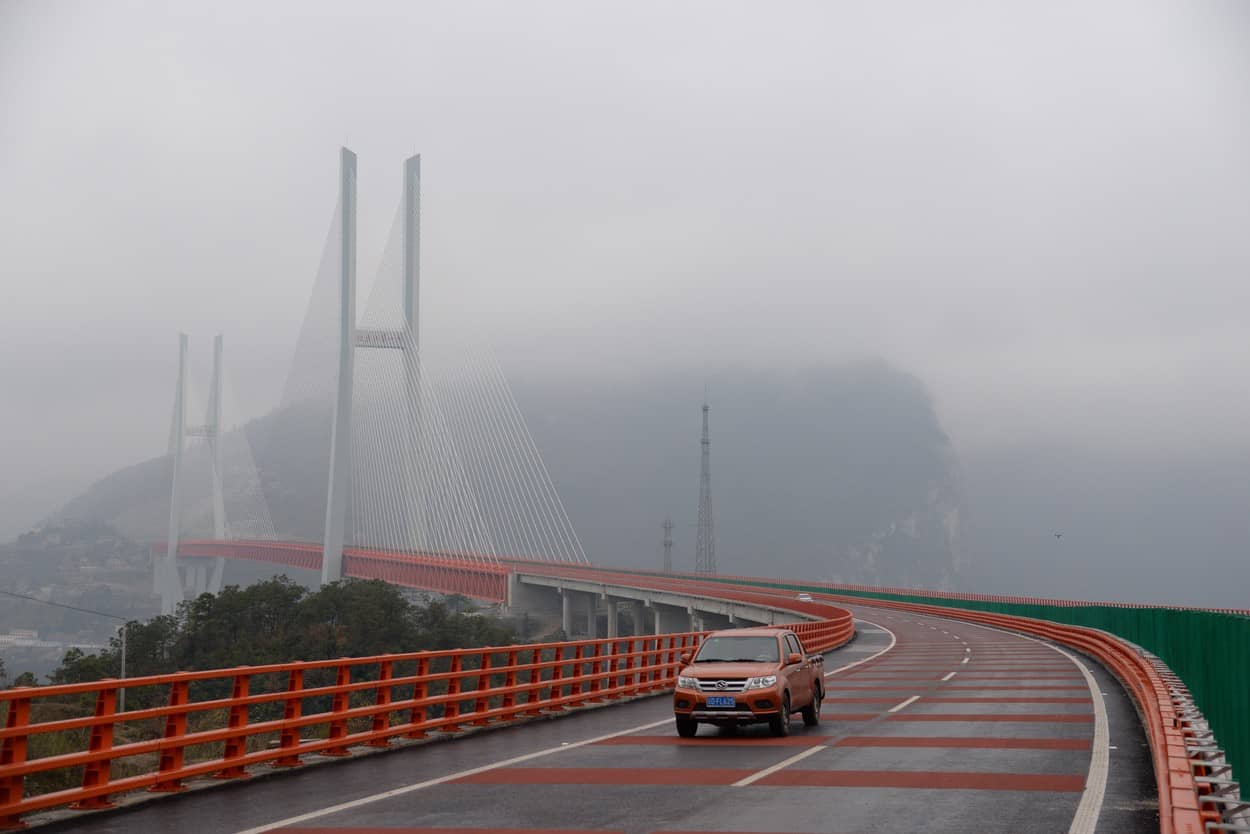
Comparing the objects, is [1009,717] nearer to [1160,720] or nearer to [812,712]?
[812,712]

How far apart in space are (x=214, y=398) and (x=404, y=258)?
50019 mm

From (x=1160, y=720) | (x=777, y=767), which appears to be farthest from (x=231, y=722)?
(x=1160, y=720)

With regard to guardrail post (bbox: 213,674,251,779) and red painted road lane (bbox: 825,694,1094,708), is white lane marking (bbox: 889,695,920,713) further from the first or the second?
guardrail post (bbox: 213,674,251,779)

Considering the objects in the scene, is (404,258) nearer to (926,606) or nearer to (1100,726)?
(926,606)

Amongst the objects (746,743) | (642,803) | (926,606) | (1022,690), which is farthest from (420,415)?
(642,803)

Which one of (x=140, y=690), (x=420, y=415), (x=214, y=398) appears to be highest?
(x=214, y=398)

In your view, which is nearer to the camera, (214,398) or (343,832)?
(343,832)

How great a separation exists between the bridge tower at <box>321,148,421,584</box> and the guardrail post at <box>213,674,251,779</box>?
171 feet

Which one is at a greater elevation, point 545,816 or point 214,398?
point 214,398

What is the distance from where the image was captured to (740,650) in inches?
688

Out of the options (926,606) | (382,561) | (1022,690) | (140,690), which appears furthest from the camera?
(926,606)

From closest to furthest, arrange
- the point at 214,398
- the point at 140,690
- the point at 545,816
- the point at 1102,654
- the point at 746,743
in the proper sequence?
1. the point at 545,816
2. the point at 746,743
3. the point at 1102,654
4. the point at 140,690
5. the point at 214,398

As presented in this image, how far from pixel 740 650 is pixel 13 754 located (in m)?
9.97

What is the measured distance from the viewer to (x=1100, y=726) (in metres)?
17.5
